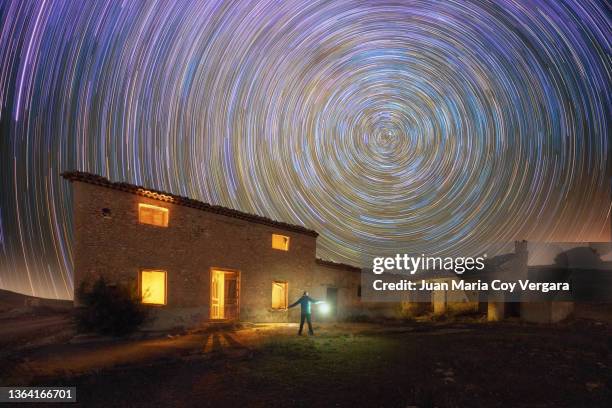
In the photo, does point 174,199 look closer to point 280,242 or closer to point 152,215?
point 152,215

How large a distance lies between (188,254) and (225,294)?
3737mm

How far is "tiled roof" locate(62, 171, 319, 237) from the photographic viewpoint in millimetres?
13851

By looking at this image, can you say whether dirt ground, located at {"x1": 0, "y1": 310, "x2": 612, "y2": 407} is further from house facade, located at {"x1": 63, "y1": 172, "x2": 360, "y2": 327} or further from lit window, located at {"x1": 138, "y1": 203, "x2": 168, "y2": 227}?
lit window, located at {"x1": 138, "y1": 203, "x2": 168, "y2": 227}

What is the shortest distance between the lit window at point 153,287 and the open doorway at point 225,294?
2790 mm

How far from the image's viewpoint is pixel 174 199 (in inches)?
659

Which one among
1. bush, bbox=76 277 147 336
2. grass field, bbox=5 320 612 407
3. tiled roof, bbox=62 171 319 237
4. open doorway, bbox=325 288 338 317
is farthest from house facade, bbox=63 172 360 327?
grass field, bbox=5 320 612 407

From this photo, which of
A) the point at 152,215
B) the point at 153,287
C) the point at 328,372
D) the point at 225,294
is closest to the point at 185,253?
the point at 153,287

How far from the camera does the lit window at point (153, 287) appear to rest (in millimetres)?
15507

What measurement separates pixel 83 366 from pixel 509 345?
11262mm

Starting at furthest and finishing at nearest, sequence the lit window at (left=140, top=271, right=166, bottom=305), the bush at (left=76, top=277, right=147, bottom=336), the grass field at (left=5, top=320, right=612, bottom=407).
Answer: the lit window at (left=140, top=271, right=166, bottom=305) < the bush at (left=76, top=277, right=147, bottom=336) < the grass field at (left=5, top=320, right=612, bottom=407)

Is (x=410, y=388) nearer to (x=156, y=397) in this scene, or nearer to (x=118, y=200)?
(x=156, y=397)

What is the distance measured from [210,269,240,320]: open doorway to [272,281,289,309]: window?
243cm

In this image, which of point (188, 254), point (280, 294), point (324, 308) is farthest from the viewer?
point (324, 308)

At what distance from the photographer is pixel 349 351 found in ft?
39.6
